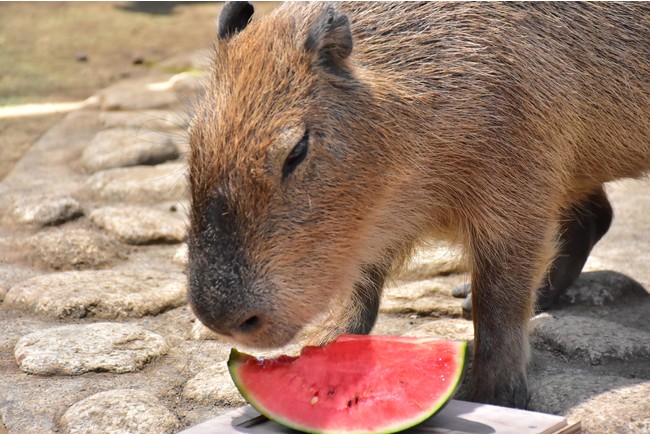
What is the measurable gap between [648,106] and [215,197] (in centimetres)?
204

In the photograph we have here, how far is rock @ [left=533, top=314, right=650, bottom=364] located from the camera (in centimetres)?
406

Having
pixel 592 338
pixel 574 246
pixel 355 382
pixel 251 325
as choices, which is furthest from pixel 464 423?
pixel 574 246

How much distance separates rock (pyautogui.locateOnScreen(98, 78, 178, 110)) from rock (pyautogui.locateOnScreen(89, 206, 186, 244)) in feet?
10.0

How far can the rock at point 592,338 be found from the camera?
4.06 m

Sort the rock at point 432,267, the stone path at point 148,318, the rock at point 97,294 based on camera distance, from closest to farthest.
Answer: the stone path at point 148,318 → the rock at point 97,294 → the rock at point 432,267

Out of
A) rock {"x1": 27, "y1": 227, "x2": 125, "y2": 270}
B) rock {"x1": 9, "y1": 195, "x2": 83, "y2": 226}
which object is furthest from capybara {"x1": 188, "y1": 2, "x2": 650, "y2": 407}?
rock {"x1": 9, "y1": 195, "x2": 83, "y2": 226}

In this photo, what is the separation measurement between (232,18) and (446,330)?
1.80 m

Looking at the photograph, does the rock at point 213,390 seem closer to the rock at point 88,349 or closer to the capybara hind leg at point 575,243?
the rock at point 88,349

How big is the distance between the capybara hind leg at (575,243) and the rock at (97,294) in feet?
6.21

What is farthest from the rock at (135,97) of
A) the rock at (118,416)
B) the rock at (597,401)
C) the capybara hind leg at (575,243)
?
the rock at (597,401)

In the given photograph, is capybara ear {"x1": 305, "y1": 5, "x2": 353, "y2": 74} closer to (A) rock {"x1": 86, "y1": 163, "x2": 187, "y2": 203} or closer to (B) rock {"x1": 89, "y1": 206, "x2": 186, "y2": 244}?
(B) rock {"x1": 89, "y1": 206, "x2": 186, "y2": 244}

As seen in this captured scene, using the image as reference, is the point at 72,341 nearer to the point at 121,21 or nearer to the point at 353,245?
the point at 353,245

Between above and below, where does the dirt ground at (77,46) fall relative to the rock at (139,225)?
below

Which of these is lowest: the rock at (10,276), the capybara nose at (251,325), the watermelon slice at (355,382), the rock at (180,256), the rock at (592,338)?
the rock at (180,256)
